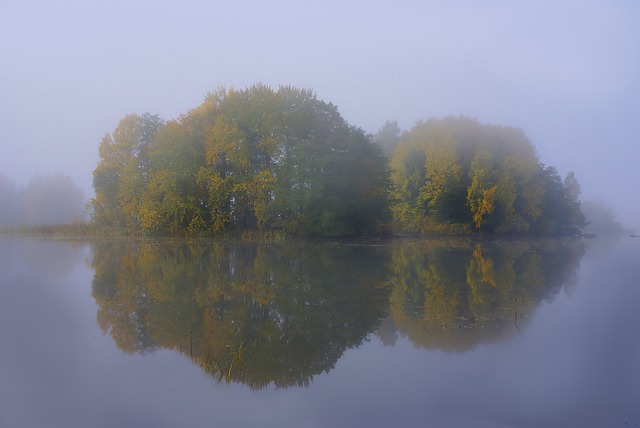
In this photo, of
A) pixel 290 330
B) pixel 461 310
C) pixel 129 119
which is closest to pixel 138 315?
pixel 290 330

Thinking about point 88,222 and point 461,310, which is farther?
point 88,222

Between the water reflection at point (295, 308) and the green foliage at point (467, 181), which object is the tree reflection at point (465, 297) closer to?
the water reflection at point (295, 308)

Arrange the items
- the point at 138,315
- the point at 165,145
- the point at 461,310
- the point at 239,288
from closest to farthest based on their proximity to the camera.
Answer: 1. the point at 138,315
2. the point at 461,310
3. the point at 239,288
4. the point at 165,145

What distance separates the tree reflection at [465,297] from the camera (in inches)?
385

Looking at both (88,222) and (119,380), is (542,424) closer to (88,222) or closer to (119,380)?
(119,380)

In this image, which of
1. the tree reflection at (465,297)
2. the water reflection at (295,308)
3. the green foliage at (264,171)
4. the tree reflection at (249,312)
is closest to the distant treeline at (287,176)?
the green foliage at (264,171)

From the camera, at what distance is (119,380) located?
23.6ft

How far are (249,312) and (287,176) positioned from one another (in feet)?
90.2

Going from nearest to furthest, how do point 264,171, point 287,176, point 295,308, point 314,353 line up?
1. point 314,353
2. point 295,308
3. point 287,176
4. point 264,171

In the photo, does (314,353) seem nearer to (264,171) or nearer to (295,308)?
(295,308)

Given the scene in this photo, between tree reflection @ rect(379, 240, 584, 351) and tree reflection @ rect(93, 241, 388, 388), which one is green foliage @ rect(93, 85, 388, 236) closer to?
tree reflection @ rect(379, 240, 584, 351)

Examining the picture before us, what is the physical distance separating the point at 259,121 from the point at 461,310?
1184 inches

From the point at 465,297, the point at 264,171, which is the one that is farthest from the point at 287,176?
the point at 465,297

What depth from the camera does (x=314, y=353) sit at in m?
8.35
